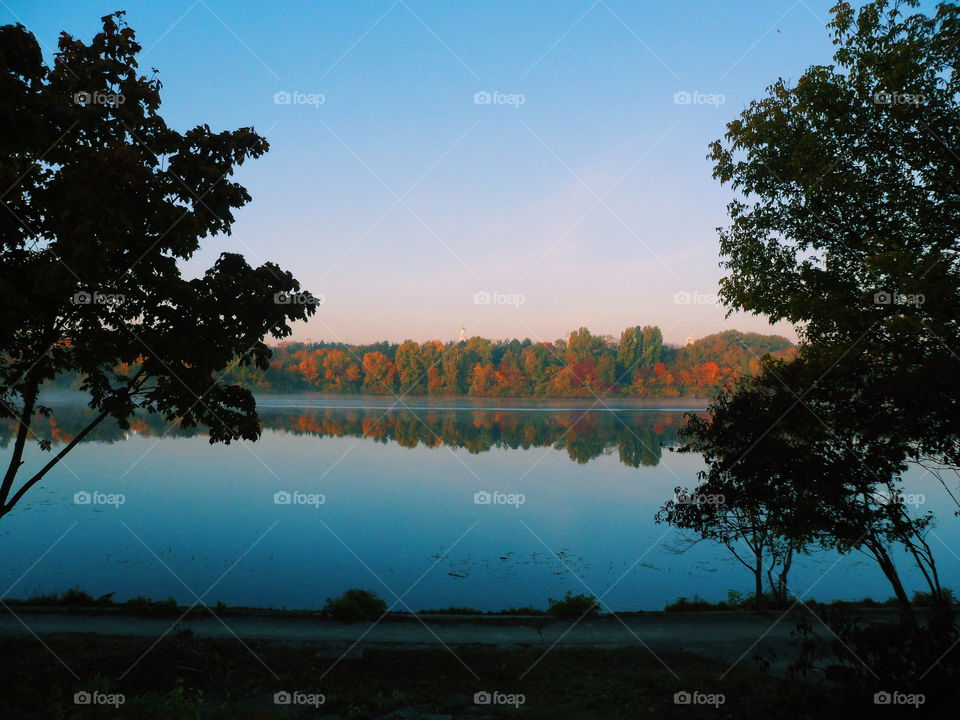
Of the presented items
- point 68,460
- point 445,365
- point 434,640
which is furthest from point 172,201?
point 445,365

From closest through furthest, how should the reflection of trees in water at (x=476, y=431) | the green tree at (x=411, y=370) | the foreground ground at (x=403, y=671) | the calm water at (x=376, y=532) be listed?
the foreground ground at (x=403, y=671), the calm water at (x=376, y=532), the reflection of trees in water at (x=476, y=431), the green tree at (x=411, y=370)

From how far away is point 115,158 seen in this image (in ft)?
24.3

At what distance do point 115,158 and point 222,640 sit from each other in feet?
24.3

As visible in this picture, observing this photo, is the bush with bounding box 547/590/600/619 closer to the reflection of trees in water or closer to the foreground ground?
the foreground ground

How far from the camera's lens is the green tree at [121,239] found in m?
7.49

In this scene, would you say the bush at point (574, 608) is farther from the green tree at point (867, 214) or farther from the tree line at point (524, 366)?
the tree line at point (524, 366)

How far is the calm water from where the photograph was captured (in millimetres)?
17469

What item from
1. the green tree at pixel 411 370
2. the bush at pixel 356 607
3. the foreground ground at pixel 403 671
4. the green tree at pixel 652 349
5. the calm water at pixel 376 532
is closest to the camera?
the foreground ground at pixel 403 671

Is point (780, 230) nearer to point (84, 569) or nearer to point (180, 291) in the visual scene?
point (180, 291)

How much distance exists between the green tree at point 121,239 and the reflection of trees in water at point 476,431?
120 feet

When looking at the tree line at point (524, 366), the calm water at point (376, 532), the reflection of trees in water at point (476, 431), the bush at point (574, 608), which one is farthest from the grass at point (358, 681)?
the tree line at point (524, 366)

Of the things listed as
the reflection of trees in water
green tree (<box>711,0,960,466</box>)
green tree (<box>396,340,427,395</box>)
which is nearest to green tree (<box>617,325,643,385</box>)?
the reflection of trees in water

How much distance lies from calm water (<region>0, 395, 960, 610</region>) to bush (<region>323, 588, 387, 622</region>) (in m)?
4.13

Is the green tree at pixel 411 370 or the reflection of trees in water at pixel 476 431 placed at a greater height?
the green tree at pixel 411 370
